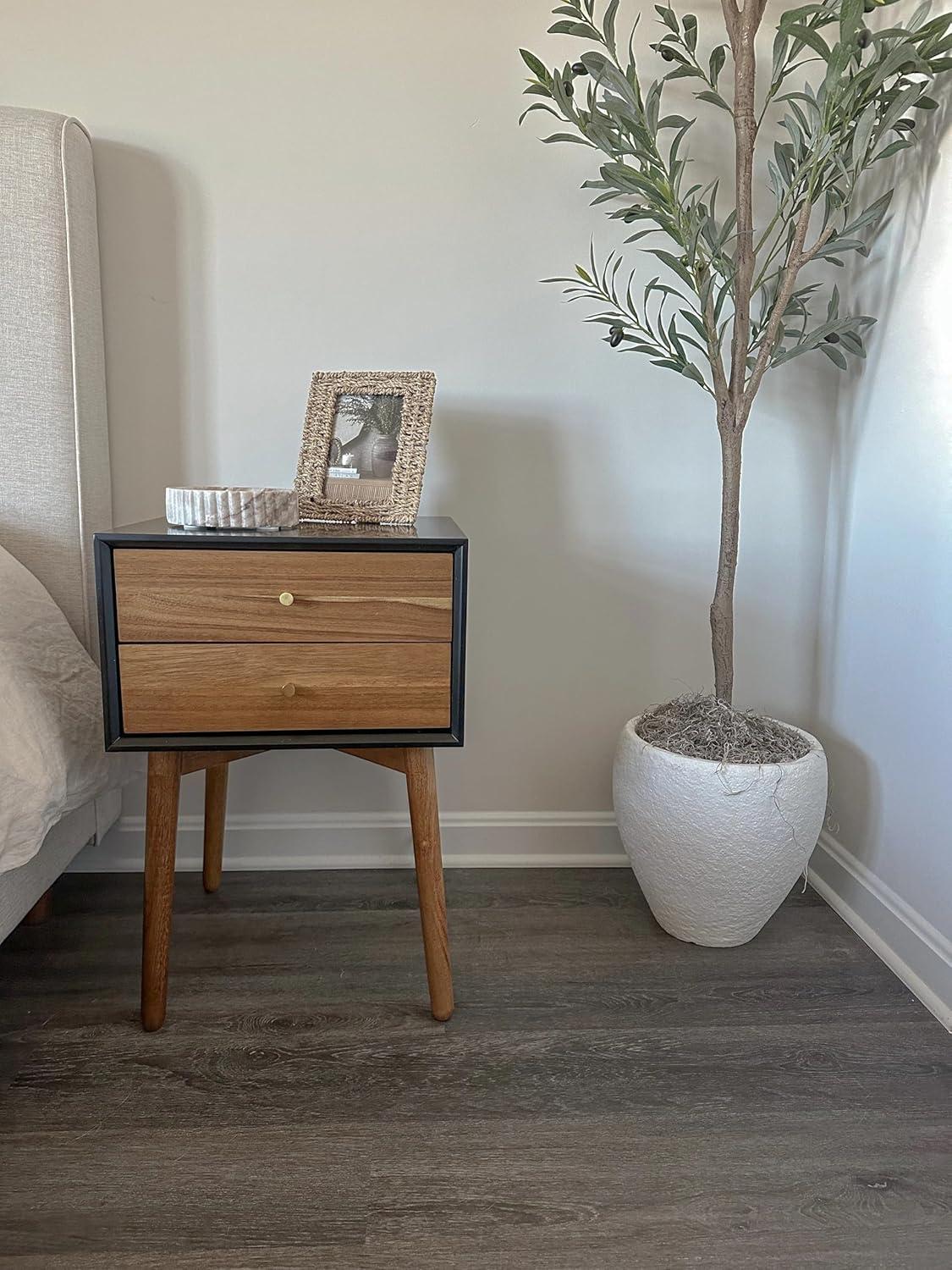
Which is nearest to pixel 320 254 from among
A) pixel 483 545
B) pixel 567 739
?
pixel 483 545

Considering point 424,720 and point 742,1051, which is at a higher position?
point 424,720

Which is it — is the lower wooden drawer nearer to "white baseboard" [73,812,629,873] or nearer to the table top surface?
the table top surface

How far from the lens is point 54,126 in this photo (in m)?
1.43

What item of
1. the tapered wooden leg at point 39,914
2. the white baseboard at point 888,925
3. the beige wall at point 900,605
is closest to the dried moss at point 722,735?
the beige wall at point 900,605

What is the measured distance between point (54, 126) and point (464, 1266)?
164 centimetres

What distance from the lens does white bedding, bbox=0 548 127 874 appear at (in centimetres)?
113

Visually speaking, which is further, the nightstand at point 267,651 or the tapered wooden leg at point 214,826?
the tapered wooden leg at point 214,826

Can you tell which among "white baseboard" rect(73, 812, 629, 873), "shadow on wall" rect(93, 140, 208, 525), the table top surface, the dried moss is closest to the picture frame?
the table top surface

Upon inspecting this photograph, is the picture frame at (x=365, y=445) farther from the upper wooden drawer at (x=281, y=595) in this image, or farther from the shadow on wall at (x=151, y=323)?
the shadow on wall at (x=151, y=323)

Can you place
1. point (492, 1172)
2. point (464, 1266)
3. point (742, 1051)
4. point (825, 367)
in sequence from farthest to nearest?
point (825, 367)
point (742, 1051)
point (492, 1172)
point (464, 1266)

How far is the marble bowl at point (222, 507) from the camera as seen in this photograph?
1.25 m

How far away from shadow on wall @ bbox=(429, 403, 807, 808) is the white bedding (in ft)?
2.18

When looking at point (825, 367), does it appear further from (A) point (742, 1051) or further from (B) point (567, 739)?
(A) point (742, 1051)

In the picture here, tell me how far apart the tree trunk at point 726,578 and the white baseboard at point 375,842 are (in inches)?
16.9
